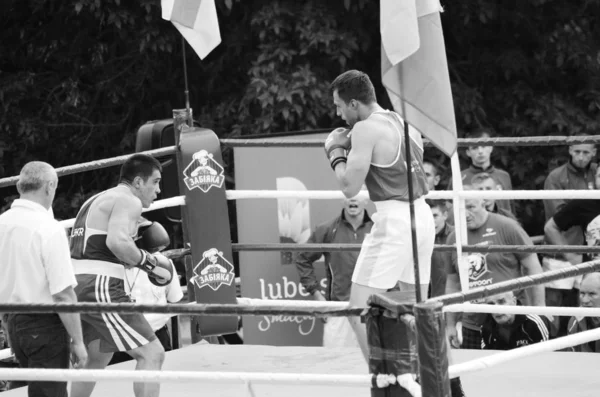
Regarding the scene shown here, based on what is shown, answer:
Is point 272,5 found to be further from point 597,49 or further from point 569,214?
point 569,214

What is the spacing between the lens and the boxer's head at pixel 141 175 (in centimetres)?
558

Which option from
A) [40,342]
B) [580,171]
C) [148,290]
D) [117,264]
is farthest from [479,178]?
[40,342]

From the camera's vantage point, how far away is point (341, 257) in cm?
774

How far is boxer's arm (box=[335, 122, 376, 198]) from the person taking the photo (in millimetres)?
4977

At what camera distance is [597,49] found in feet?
34.8

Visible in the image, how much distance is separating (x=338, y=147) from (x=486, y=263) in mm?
2534

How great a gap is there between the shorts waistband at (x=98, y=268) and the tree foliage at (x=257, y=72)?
4.61m

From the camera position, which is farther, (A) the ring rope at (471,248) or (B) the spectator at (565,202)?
(B) the spectator at (565,202)

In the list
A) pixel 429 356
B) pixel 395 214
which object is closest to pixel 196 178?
pixel 395 214

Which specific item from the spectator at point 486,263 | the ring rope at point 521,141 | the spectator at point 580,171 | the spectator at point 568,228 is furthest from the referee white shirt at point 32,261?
the spectator at point 580,171

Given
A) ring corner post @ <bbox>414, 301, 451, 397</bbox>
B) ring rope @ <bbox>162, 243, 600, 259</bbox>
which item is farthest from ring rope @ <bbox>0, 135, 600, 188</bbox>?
ring corner post @ <bbox>414, 301, 451, 397</bbox>

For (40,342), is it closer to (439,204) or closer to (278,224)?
(439,204)

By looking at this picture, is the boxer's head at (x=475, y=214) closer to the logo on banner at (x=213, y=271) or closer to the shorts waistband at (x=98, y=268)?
the logo on banner at (x=213, y=271)

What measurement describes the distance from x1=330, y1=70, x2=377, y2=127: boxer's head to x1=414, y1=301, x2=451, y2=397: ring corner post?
1727mm
